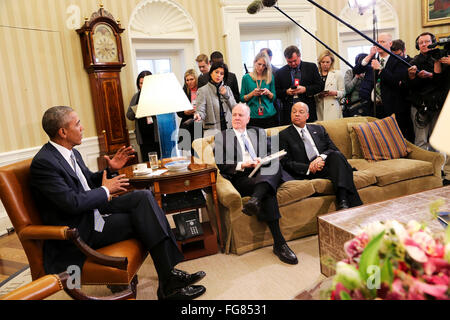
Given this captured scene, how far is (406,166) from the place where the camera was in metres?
3.08

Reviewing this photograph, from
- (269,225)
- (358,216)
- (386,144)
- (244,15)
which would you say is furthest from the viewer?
(244,15)

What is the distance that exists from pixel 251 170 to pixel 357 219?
1014 mm

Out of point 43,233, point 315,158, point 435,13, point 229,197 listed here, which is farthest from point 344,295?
point 435,13

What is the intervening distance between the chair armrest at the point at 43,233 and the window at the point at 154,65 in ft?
12.1

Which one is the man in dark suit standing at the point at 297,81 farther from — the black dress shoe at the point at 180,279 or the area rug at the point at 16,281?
the area rug at the point at 16,281

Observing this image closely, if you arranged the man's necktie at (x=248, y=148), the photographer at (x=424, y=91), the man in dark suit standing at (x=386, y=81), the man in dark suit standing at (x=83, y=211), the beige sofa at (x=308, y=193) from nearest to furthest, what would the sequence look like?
the man in dark suit standing at (x=83, y=211) → the beige sofa at (x=308, y=193) → the man's necktie at (x=248, y=148) → the photographer at (x=424, y=91) → the man in dark suit standing at (x=386, y=81)

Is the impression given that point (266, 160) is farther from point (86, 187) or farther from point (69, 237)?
point (69, 237)

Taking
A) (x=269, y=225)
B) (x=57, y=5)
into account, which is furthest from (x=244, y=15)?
(x=269, y=225)

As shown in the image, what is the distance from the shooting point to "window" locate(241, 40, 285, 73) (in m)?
5.64

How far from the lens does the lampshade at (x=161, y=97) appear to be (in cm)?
244

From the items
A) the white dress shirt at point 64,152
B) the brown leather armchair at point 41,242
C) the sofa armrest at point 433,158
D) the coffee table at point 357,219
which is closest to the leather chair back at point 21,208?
the brown leather armchair at point 41,242

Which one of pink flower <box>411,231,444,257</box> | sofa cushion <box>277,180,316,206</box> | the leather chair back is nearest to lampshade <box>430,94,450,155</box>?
pink flower <box>411,231,444,257</box>

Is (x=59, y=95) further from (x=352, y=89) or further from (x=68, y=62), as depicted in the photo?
(x=352, y=89)

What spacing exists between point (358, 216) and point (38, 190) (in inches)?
68.8
